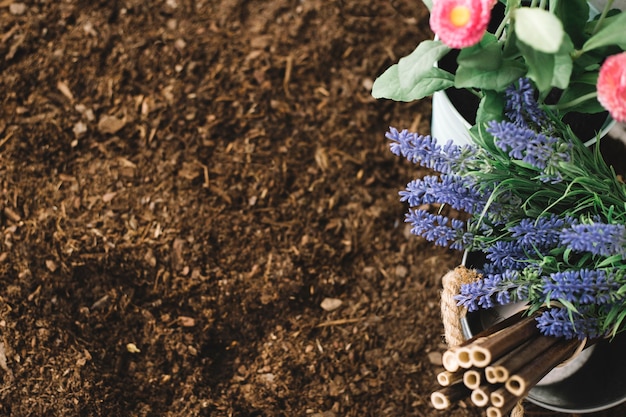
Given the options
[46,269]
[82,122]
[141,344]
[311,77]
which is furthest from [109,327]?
[311,77]

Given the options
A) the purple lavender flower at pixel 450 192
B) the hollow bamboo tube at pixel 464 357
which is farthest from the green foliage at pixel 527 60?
the hollow bamboo tube at pixel 464 357

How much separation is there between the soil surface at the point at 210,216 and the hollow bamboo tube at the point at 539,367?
0.42 meters

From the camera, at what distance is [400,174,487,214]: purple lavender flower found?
0.94m

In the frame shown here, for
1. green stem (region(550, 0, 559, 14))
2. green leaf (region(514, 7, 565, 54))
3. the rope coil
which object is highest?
green leaf (region(514, 7, 565, 54))

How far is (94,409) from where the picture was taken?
1226 mm

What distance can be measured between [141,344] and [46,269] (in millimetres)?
245

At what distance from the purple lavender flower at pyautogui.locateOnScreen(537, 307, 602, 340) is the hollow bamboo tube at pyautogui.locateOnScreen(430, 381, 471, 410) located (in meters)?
0.14

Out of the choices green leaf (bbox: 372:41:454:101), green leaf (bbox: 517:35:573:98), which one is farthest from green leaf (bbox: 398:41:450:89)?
green leaf (bbox: 517:35:573:98)

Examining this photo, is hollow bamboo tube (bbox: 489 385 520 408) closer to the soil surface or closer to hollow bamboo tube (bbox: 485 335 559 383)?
hollow bamboo tube (bbox: 485 335 559 383)

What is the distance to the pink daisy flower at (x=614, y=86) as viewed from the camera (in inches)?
29.8

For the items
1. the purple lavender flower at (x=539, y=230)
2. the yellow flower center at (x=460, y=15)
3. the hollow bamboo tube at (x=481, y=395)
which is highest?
the yellow flower center at (x=460, y=15)

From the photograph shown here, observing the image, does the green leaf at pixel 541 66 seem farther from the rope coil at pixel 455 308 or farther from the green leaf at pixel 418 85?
the rope coil at pixel 455 308

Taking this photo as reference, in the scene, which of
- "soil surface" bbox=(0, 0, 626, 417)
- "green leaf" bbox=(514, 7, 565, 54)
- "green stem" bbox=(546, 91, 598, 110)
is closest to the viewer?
"green leaf" bbox=(514, 7, 565, 54)

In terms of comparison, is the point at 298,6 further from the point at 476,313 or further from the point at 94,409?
the point at 94,409
